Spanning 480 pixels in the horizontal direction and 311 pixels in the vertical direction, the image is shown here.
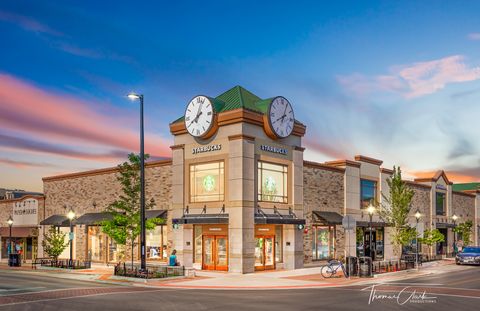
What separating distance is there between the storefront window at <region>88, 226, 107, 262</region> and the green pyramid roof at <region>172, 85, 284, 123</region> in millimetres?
14077

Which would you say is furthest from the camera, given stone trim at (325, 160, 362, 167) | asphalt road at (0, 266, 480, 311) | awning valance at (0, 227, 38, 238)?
awning valance at (0, 227, 38, 238)

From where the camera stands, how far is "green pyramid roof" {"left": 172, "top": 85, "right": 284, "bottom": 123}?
37.8 m

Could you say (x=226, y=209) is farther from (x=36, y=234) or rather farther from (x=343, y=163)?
(x=36, y=234)

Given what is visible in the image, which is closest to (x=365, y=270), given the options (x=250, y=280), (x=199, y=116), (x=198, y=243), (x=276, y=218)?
(x=250, y=280)

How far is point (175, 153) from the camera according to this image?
4075 cm

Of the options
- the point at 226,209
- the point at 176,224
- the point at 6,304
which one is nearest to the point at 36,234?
the point at 176,224

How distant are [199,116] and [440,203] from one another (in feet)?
129

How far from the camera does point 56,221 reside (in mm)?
51656

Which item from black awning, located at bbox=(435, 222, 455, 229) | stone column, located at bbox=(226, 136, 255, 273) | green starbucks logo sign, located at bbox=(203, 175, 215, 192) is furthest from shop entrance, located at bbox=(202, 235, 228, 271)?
black awning, located at bbox=(435, 222, 455, 229)

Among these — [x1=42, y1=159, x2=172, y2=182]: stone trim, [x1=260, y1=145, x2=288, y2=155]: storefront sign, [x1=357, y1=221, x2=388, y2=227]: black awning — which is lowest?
[x1=357, y1=221, x2=388, y2=227]: black awning

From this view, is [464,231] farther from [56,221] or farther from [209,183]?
[56,221]

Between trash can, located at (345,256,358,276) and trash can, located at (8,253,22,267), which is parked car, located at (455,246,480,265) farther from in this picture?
trash can, located at (8,253,22,267)

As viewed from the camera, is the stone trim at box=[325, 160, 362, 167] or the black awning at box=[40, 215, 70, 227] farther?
the black awning at box=[40, 215, 70, 227]

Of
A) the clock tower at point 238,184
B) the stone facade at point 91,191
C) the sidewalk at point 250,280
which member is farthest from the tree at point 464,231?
the stone facade at point 91,191
